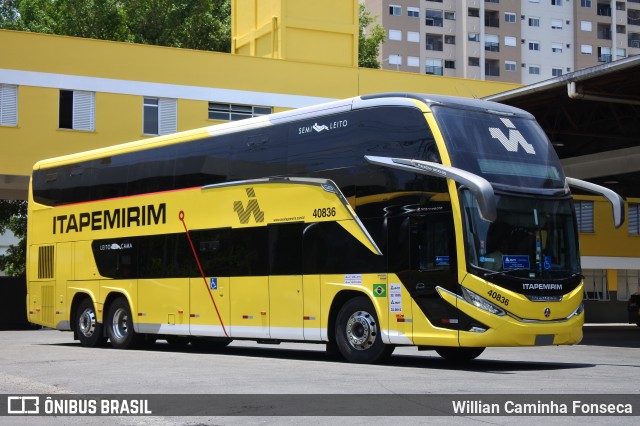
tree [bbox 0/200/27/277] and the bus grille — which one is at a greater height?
tree [bbox 0/200/27/277]

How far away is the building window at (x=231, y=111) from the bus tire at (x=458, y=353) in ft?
70.5

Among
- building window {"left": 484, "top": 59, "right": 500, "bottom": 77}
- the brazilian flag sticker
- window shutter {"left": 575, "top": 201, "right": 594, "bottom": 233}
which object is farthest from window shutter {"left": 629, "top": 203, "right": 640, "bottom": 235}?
building window {"left": 484, "top": 59, "right": 500, "bottom": 77}

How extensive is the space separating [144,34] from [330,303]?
4123 centimetres

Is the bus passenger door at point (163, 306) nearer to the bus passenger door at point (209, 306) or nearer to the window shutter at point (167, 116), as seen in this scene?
the bus passenger door at point (209, 306)

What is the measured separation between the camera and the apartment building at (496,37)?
303 ft

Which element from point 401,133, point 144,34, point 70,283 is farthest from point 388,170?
point 144,34

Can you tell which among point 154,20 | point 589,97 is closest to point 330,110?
point 589,97

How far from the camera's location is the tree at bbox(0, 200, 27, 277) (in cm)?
4700

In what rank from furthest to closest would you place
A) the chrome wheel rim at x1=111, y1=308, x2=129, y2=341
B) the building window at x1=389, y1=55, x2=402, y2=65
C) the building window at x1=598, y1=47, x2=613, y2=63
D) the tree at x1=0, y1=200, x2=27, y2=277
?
the building window at x1=598, y1=47, x2=613, y2=63 < the building window at x1=389, y1=55, x2=402, y2=65 < the tree at x1=0, y1=200, x2=27, y2=277 < the chrome wheel rim at x1=111, y1=308, x2=129, y2=341

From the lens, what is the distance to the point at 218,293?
792 inches

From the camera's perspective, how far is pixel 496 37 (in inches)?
3684

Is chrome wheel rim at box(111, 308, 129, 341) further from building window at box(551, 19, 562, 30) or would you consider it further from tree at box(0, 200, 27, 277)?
building window at box(551, 19, 562, 30)

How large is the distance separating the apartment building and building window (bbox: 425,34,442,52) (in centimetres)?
8

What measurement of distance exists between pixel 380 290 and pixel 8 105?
69.6 ft
